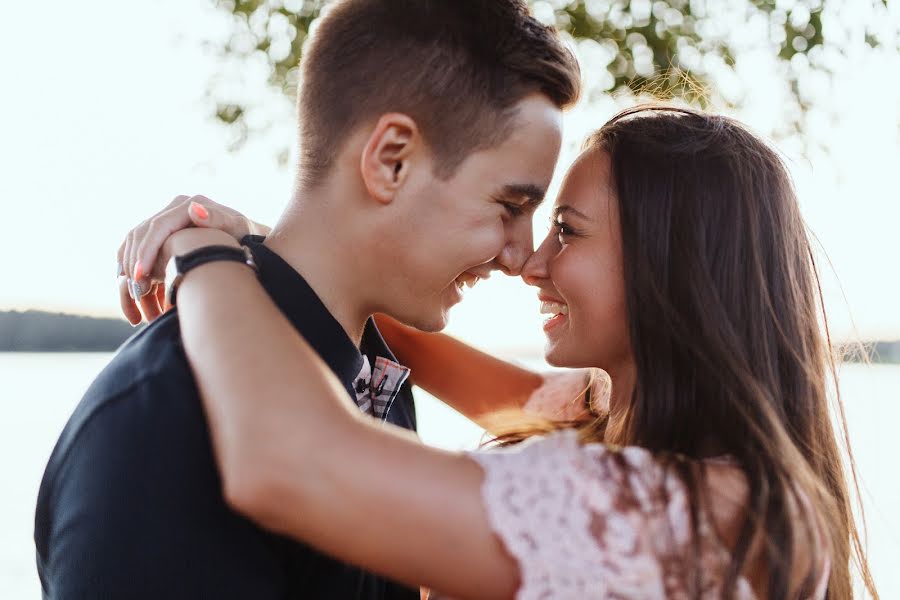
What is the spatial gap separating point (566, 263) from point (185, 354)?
2.93ft

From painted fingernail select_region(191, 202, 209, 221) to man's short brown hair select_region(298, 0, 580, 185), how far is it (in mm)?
245

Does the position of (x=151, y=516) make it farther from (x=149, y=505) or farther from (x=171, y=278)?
(x=171, y=278)

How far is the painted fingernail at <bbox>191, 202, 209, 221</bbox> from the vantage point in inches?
68.4

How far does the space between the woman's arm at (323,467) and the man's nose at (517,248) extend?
2.49 ft

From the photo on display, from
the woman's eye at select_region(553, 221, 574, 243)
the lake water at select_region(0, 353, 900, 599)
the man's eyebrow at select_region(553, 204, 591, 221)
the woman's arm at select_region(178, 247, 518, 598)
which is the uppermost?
the man's eyebrow at select_region(553, 204, 591, 221)

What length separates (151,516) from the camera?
138 cm

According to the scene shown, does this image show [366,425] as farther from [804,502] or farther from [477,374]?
[477,374]

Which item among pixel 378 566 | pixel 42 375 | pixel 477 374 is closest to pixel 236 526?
pixel 378 566

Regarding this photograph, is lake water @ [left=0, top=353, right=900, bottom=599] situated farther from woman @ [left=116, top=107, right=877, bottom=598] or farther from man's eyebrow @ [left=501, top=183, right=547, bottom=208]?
man's eyebrow @ [left=501, top=183, right=547, bottom=208]

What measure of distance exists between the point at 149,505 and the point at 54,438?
306 cm

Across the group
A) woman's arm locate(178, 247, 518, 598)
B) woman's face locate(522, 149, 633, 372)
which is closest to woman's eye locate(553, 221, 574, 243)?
woman's face locate(522, 149, 633, 372)

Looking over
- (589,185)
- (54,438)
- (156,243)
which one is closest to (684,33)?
(589,185)

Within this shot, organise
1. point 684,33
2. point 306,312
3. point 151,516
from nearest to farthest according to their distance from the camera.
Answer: point 151,516 < point 306,312 < point 684,33

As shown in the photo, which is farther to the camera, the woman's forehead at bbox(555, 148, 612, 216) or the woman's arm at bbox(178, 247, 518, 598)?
the woman's forehead at bbox(555, 148, 612, 216)
